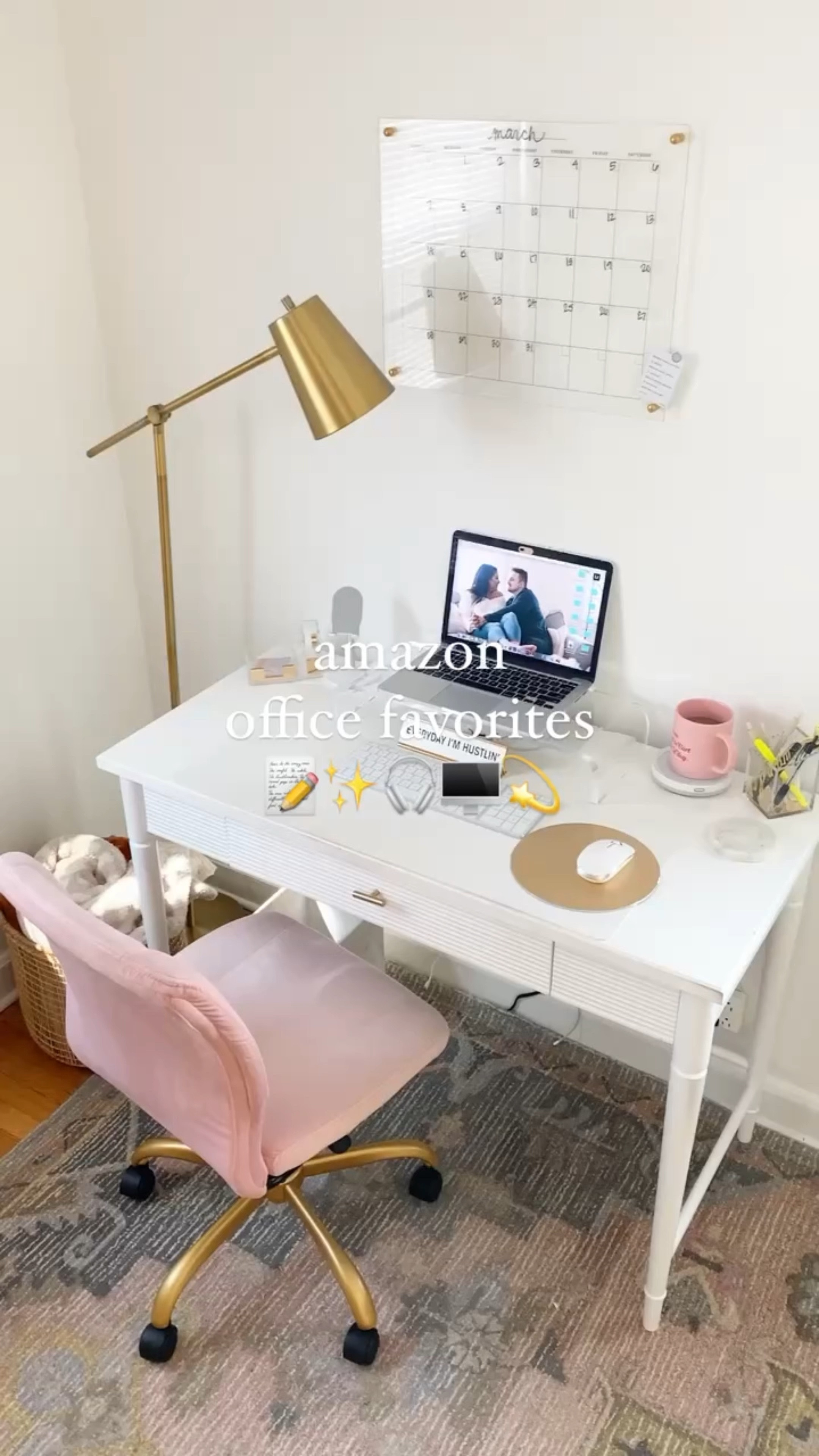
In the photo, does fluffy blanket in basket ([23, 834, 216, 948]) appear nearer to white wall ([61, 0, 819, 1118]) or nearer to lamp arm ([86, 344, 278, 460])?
white wall ([61, 0, 819, 1118])

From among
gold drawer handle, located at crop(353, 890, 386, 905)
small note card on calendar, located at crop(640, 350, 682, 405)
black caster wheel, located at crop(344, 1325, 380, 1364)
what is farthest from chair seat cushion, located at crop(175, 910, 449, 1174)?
small note card on calendar, located at crop(640, 350, 682, 405)

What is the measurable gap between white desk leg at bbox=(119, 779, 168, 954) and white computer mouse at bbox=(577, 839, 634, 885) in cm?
Result: 71

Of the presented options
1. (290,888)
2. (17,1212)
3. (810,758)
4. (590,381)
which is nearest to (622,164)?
(590,381)

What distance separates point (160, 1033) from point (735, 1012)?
103 centimetres

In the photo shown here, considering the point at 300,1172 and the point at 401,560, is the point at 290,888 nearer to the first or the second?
the point at 300,1172

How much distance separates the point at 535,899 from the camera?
151cm

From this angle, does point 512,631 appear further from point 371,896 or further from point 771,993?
point 771,993

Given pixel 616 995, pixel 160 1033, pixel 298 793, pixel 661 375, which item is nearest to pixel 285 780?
pixel 298 793

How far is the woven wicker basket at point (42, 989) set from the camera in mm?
2100

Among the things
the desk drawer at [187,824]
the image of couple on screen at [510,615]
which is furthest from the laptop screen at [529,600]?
the desk drawer at [187,824]

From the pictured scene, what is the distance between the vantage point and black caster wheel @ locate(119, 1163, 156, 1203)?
1.91 meters

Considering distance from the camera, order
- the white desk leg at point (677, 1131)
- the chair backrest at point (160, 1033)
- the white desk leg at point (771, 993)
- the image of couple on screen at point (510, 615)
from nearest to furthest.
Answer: the chair backrest at point (160, 1033) < the white desk leg at point (677, 1131) < the white desk leg at point (771, 993) < the image of couple on screen at point (510, 615)

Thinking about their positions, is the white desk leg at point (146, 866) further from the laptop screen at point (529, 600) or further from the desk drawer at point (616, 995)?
the desk drawer at point (616, 995)

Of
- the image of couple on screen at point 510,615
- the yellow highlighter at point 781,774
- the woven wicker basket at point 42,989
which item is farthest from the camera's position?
the woven wicker basket at point 42,989
